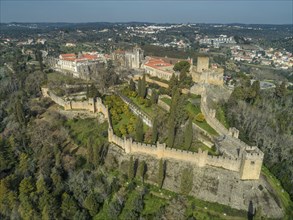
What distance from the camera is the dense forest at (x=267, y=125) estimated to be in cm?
3892

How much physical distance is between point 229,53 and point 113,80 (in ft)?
341

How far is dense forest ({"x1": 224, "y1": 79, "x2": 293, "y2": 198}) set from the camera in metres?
38.9

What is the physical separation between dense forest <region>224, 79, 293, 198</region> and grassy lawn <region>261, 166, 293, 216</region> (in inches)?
Answer: 36.2

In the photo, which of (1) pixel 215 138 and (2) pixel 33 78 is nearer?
(1) pixel 215 138

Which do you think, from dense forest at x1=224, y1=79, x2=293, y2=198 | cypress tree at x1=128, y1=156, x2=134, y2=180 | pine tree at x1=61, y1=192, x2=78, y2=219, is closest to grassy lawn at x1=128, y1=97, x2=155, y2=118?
dense forest at x1=224, y1=79, x2=293, y2=198

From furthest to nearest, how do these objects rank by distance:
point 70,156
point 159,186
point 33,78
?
point 33,78 < point 70,156 < point 159,186

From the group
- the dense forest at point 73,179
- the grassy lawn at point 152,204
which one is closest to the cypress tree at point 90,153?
the dense forest at point 73,179

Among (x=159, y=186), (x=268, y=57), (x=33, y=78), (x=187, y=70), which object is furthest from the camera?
(x=268, y=57)

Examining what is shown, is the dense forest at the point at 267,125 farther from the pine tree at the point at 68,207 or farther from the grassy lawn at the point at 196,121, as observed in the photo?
the pine tree at the point at 68,207

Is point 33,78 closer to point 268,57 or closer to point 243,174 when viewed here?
point 243,174

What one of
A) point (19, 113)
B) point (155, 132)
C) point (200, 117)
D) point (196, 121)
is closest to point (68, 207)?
point (155, 132)

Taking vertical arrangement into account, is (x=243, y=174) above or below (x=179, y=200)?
above

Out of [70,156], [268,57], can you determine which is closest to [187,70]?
[70,156]

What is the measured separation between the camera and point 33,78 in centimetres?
7100
